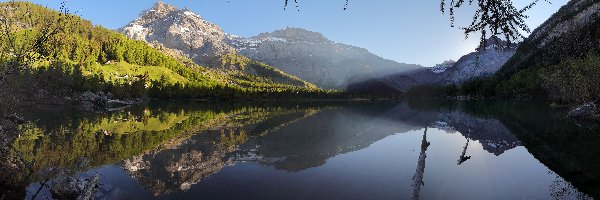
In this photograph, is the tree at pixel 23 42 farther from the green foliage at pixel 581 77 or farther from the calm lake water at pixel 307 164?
the green foliage at pixel 581 77

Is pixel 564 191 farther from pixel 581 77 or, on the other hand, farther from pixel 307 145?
pixel 581 77

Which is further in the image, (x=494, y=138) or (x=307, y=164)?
(x=494, y=138)

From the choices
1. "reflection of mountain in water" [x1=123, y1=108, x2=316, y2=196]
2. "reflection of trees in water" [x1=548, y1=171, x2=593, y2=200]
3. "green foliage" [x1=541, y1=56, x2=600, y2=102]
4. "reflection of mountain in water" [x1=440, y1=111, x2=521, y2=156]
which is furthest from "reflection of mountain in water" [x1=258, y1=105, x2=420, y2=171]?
"green foliage" [x1=541, y1=56, x2=600, y2=102]

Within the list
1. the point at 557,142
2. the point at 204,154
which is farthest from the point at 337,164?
the point at 557,142

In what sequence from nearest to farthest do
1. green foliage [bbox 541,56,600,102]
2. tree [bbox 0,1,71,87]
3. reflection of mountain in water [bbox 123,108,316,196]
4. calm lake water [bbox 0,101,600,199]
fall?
tree [bbox 0,1,71,87], calm lake water [bbox 0,101,600,199], reflection of mountain in water [bbox 123,108,316,196], green foliage [bbox 541,56,600,102]

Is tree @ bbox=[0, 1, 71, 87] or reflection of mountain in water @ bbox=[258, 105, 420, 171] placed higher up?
tree @ bbox=[0, 1, 71, 87]

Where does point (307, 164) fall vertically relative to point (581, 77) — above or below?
below

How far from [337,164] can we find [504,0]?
31.0 meters

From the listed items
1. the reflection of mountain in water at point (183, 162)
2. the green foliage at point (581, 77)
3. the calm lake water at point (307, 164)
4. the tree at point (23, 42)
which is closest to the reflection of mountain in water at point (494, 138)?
the calm lake water at point (307, 164)

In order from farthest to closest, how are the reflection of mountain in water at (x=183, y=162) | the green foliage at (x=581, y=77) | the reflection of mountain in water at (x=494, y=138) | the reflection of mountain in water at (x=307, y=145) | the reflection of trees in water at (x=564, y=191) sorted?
1. the green foliage at (x=581, y=77)
2. the reflection of mountain in water at (x=494, y=138)
3. the reflection of mountain in water at (x=307, y=145)
4. the reflection of mountain in water at (x=183, y=162)
5. the reflection of trees in water at (x=564, y=191)

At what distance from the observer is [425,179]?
3073cm

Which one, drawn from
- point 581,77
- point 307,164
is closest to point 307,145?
point 307,164

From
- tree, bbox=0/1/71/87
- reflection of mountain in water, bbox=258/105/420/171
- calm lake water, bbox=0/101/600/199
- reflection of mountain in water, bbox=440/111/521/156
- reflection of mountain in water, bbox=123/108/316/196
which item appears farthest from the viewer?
reflection of mountain in water, bbox=440/111/521/156

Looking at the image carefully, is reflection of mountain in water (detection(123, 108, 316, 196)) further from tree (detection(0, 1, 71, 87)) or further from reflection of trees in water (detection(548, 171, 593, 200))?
reflection of trees in water (detection(548, 171, 593, 200))
